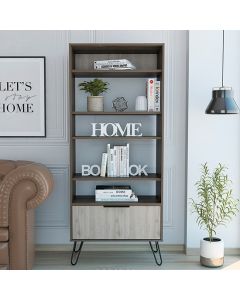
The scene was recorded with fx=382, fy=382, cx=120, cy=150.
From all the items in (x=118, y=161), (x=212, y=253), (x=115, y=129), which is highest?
(x=115, y=129)

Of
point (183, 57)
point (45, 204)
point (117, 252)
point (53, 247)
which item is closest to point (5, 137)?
point (45, 204)

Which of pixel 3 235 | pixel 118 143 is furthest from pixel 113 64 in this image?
pixel 3 235

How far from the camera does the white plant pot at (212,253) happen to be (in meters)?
2.99

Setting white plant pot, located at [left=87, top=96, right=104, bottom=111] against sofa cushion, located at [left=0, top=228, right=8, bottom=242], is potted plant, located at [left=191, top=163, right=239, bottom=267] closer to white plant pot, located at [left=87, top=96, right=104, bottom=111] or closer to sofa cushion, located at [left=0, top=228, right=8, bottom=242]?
white plant pot, located at [left=87, top=96, right=104, bottom=111]

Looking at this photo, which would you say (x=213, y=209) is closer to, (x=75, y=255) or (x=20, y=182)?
(x=75, y=255)

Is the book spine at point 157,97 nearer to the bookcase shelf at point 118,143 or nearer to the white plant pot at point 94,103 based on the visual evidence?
the bookcase shelf at point 118,143

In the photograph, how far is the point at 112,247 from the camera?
11.3 feet

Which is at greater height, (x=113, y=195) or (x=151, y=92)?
(x=151, y=92)

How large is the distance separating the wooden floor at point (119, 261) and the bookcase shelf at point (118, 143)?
23 cm

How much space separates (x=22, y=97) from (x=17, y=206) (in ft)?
3.63

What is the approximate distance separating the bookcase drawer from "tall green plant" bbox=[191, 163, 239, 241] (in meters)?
0.38
